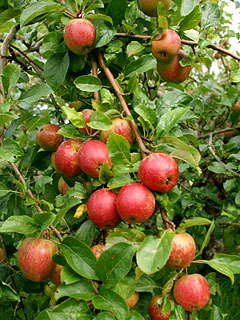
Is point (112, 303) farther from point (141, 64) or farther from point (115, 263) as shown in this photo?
point (141, 64)

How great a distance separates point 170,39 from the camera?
1.06 metres

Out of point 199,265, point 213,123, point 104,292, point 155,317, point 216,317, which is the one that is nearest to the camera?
point 104,292

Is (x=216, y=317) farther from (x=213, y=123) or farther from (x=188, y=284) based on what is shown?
(x=213, y=123)

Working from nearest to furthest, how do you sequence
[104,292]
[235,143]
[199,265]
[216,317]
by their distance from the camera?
[104,292], [216,317], [235,143], [199,265]

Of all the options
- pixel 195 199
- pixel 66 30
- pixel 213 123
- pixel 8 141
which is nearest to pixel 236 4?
pixel 213 123

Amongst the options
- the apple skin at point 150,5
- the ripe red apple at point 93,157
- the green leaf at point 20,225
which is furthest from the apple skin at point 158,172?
the apple skin at point 150,5

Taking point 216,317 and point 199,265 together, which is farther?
point 199,265

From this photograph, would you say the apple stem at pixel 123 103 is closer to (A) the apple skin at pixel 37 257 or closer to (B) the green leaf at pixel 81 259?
(B) the green leaf at pixel 81 259

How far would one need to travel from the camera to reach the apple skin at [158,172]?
0.81m

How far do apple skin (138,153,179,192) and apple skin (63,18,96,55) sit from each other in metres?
0.44

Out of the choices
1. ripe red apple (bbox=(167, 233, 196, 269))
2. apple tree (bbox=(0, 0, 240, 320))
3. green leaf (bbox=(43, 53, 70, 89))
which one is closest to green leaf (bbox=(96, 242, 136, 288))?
apple tree (bbox=(0, 0, 240, 320))

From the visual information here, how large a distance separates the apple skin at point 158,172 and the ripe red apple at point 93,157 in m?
0.11

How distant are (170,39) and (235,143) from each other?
965mm

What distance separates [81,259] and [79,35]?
0.63 m
